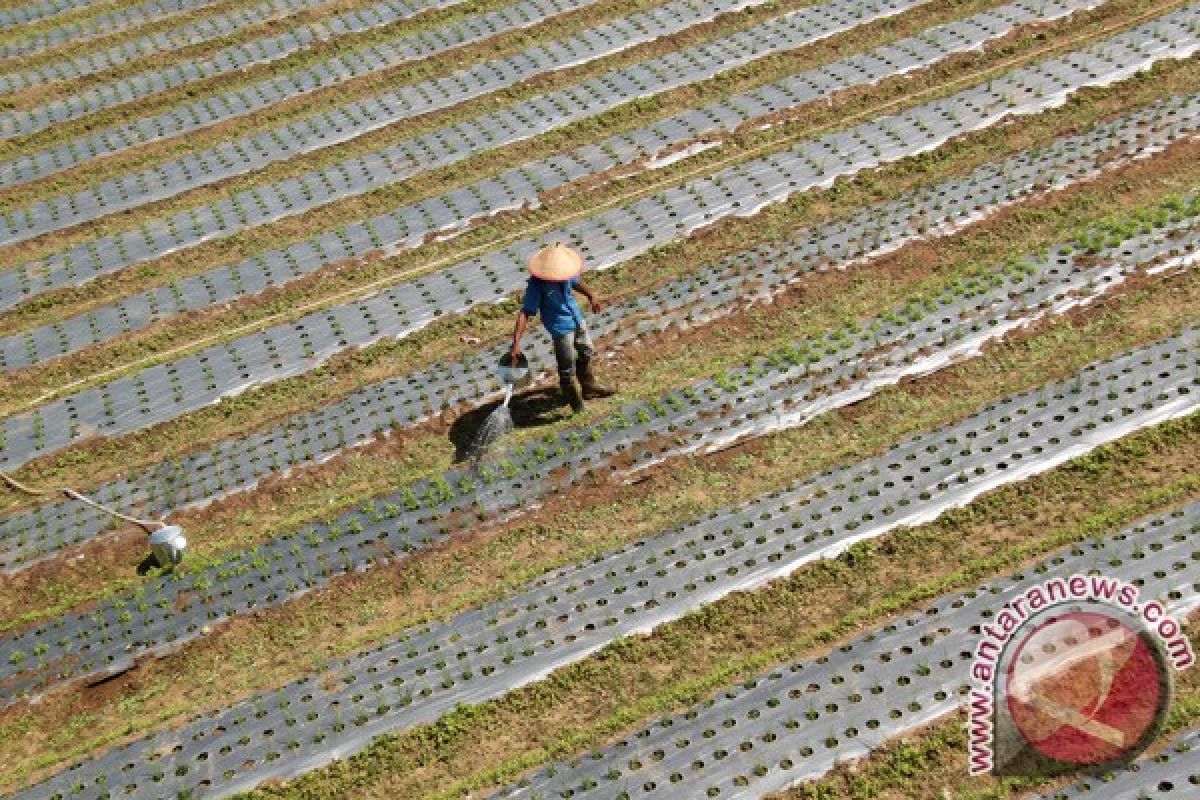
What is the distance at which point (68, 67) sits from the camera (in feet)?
56.9

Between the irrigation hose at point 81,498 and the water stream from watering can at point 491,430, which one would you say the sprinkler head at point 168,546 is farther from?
the water stream from watering can at point 491,430

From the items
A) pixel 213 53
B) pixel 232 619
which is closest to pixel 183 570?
pixel 232 619

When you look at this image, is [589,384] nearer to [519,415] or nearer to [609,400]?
[609,400]

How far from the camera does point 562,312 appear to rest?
9695mm

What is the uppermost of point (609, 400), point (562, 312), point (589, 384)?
point (562, 312)

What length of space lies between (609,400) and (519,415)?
0.79 m

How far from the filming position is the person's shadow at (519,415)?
1024cm

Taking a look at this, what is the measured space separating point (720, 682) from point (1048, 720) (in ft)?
6.63

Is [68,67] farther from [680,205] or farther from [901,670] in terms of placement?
[901,670]

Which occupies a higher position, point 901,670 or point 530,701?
point 901,670

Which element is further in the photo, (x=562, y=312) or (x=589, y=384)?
(x=589, y=384)

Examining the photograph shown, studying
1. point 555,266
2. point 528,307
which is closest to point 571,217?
point 528,307

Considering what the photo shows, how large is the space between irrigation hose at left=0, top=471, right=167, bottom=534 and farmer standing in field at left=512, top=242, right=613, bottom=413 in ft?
10.8

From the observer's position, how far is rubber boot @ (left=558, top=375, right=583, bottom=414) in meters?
10.1
